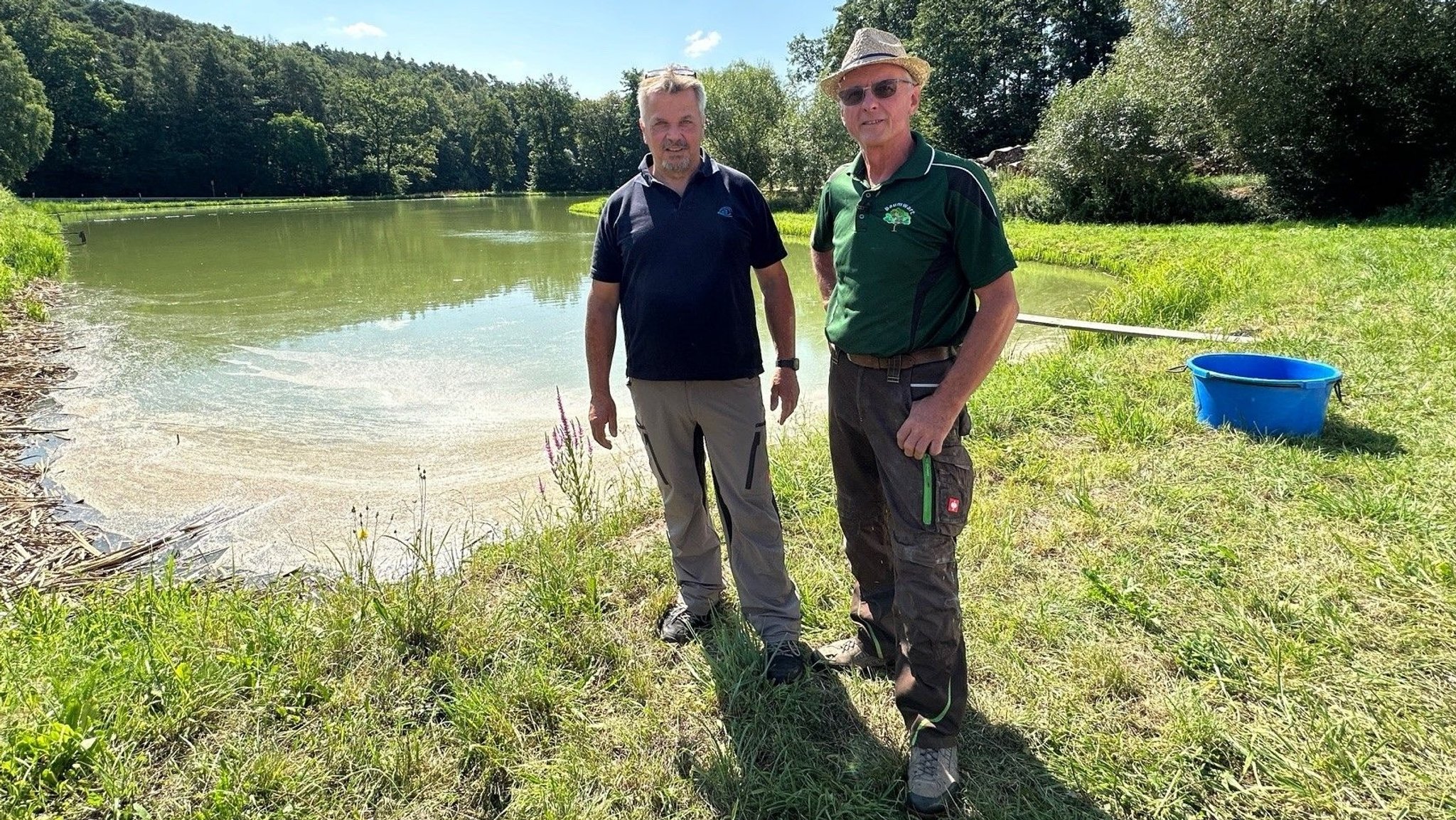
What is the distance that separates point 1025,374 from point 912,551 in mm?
4260

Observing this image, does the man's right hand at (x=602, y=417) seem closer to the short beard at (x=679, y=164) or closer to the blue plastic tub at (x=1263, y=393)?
the short beard at (x=679, y=164)

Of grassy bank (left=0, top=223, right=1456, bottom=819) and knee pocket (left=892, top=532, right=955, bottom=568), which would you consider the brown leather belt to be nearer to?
knee pocket (left=892, top=532, right=955, bottom=568)

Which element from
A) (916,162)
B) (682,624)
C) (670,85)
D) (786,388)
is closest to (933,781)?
(682,624)

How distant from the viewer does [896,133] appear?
195 cm

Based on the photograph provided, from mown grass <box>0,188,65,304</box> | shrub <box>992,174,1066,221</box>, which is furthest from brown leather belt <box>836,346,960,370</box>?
shrub <box>992,174,1066,221</box>

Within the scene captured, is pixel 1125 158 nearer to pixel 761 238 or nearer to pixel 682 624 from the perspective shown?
pixel 761 238

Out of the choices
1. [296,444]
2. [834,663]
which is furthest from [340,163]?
[834,663]

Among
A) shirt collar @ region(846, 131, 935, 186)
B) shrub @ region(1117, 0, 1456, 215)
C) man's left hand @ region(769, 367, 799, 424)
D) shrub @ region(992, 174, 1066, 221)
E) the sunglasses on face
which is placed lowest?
man's left hand @ region(769, 367, 799, 424)

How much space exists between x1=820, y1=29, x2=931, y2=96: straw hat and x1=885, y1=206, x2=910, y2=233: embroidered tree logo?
37 cm

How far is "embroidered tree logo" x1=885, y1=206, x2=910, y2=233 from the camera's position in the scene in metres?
1.88

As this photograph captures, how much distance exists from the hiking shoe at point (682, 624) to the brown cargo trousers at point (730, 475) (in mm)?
197

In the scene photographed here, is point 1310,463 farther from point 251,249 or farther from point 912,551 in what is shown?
point 251,249

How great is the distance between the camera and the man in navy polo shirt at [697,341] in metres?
2.40

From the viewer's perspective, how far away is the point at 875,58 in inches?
75.4
